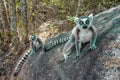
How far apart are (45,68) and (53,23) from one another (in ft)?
15.9

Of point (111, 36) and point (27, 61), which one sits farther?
point (27, 61)

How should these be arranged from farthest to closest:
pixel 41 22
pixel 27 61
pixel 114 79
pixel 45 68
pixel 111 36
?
pixel 41 22, pixel 27 61, pixel 45 68, pixel 111 36, pixel 114 79

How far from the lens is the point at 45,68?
25.5 ft

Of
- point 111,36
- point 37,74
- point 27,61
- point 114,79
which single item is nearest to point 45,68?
point 37,74

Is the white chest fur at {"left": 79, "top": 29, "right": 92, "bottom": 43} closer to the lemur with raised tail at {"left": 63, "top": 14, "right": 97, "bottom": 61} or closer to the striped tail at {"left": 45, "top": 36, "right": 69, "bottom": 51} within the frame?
the lemur with raised tail at {"left": 63, "top": 14, "right": 97, "bottom": 61}

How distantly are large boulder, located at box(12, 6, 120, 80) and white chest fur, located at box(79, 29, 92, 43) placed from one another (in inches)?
6.4

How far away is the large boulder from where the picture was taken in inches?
227

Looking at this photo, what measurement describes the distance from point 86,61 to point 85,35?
1.81 feet

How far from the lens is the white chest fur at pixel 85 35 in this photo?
20.5ft

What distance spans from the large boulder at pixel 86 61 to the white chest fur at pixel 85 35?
16 cm

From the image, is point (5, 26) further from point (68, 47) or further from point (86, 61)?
point (86, 61)

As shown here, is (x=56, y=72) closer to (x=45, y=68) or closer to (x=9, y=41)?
(x=45, y=68)

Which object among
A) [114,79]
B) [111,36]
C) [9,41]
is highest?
[111,36]

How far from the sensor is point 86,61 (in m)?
6.18
